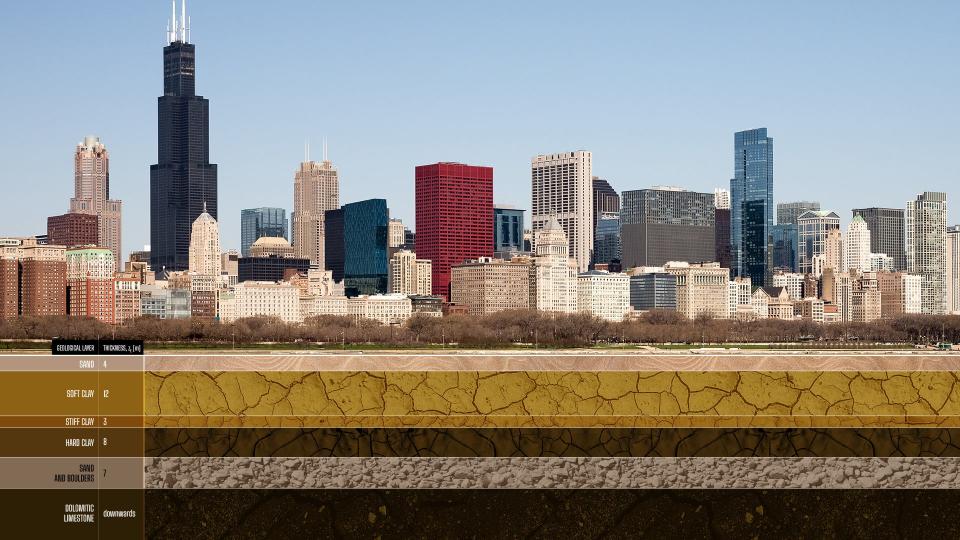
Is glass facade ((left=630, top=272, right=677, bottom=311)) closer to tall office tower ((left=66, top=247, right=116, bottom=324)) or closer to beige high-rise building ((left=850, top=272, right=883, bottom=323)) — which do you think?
beige high-rise building ((left=850, top=272, right=883, bottom=323))

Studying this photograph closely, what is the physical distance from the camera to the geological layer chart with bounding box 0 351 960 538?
28.9ft

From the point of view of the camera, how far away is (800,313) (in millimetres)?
191625

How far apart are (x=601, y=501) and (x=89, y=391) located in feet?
11.0

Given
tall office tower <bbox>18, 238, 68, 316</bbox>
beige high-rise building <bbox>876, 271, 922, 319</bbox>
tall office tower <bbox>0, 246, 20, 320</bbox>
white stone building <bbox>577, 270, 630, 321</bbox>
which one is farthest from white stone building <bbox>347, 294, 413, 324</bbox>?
beige high-rise building <bbox>876, 271, 922, 319</bbox>

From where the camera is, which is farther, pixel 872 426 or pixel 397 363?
pixel 397 363

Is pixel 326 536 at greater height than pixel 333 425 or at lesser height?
lesser

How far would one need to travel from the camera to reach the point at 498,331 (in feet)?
344

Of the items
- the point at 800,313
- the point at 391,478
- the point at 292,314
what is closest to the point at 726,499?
the point at 391,478

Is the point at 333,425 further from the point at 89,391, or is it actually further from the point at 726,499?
the point at 726,499

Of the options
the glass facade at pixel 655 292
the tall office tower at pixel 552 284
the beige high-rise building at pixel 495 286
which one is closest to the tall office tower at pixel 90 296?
the beige high-rise building at pixel 495 286

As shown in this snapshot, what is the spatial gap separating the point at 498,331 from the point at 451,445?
3777 inches

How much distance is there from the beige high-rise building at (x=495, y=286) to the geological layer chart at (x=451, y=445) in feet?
499

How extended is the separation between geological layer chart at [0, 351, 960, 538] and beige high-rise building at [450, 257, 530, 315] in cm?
15219

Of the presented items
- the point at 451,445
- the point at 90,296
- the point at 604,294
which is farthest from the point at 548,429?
the point at 604,294
